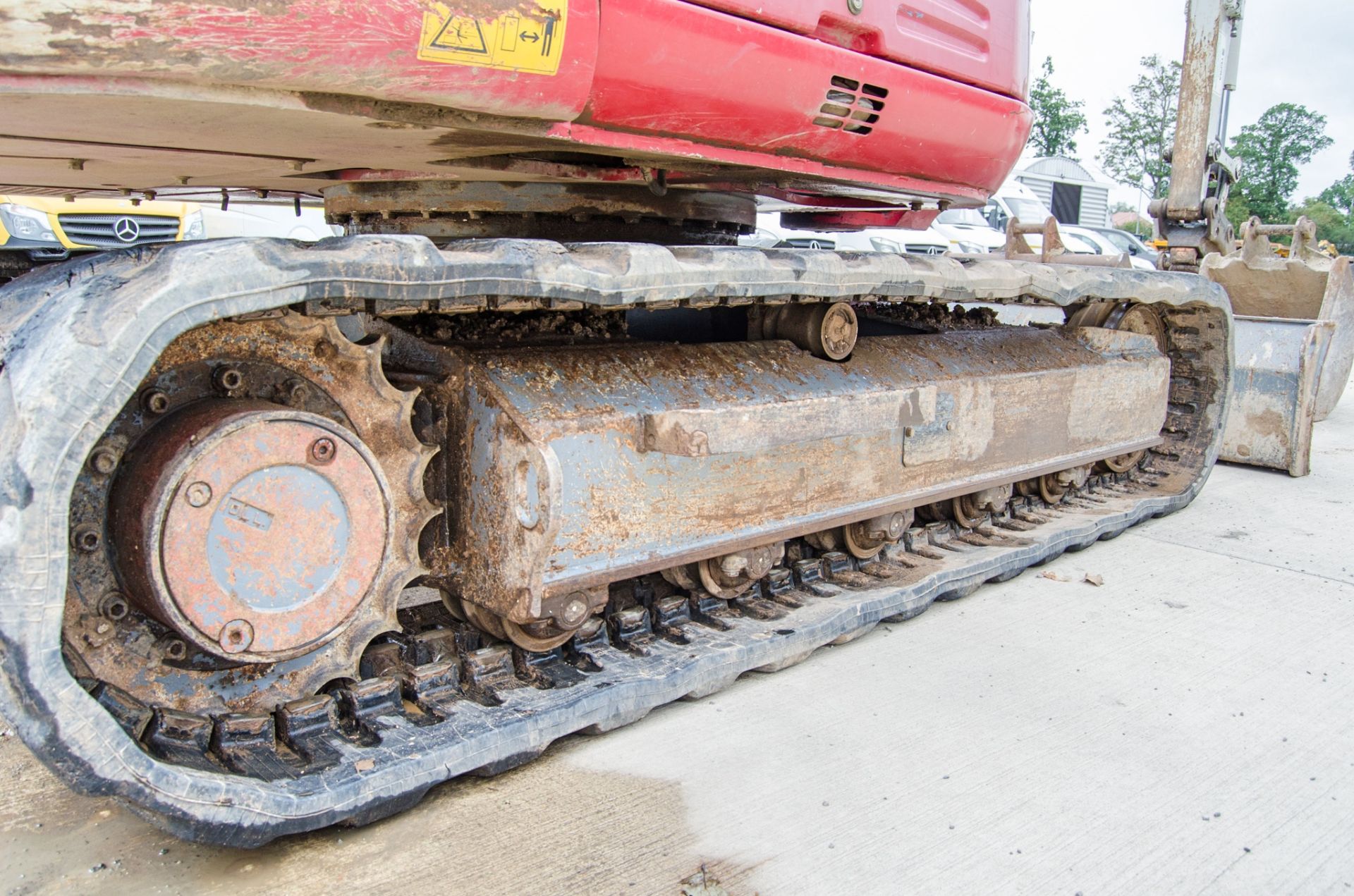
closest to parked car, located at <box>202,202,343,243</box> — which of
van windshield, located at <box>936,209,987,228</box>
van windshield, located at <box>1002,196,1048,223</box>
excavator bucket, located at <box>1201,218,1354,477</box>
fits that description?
excavator bucket, located at <box>1201,218,1354,477</box>

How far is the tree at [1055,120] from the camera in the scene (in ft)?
144

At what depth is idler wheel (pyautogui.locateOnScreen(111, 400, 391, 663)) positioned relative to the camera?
6.03ft

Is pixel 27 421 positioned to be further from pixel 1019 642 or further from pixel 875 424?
pixel 1019 642

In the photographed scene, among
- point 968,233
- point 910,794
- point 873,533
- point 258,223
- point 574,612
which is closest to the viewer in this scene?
point 910,794

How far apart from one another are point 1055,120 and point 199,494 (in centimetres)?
4737

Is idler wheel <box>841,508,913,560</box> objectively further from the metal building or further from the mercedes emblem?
the metal building

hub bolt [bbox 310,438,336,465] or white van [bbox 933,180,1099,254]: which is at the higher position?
white van [bbox 933,180,1099,254]

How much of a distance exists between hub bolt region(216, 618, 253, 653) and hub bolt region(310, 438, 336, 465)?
1.07ft

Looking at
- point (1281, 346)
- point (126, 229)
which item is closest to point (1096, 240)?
point (1281, 346)

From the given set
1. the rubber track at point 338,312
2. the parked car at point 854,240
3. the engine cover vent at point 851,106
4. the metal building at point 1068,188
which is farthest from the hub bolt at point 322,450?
the metal building at point 1068,188

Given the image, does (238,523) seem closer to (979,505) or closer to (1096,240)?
(979,505)

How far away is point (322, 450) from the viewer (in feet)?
6.59

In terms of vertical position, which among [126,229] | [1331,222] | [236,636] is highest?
[1331,222]

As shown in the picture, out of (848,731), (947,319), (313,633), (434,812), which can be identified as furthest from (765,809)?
(947,319)
